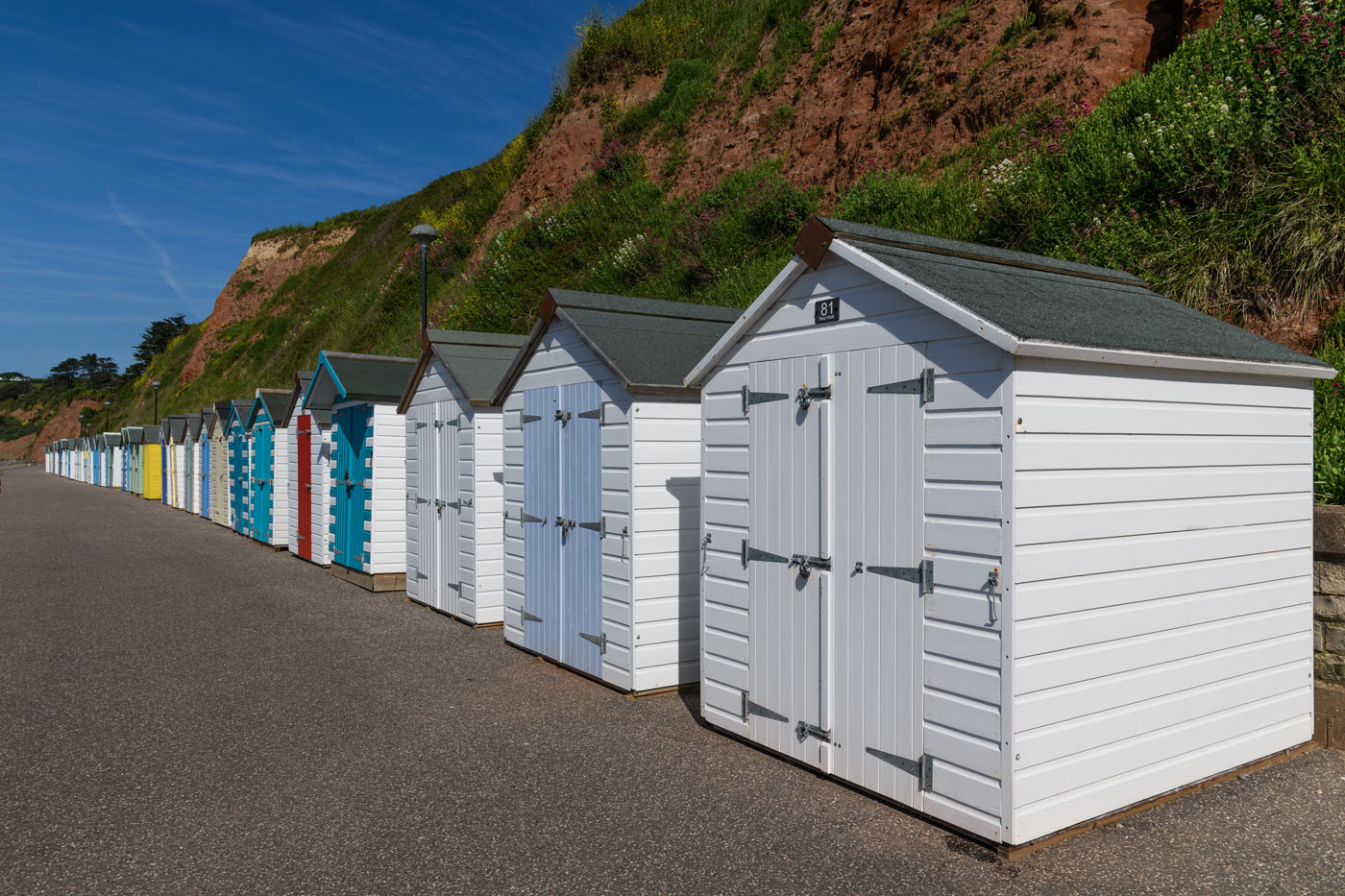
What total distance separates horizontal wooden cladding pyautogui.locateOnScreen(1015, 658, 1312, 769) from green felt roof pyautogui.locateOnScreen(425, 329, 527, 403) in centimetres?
676

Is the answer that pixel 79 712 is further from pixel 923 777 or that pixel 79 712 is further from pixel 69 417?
pixel 69 417

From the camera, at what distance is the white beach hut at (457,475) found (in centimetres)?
1011

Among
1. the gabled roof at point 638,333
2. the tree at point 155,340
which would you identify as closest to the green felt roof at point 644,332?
the gabled roof at point 638,333

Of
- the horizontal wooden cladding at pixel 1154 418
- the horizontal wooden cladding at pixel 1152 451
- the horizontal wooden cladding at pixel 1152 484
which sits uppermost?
the horizontal wooden cladding at pixel 1154 418

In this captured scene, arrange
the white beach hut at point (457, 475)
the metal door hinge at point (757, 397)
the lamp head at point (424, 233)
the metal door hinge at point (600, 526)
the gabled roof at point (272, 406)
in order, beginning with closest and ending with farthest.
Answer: the metal door hinge at point (757, 397)
the metal door hinge at point (600, 526)
the white beach hut at point (457, 475)
the lamp head at point (424, 233)
the gabled roof at point (272, 406)

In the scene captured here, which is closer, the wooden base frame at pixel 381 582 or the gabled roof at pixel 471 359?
the gabled roof at pixel 471 359

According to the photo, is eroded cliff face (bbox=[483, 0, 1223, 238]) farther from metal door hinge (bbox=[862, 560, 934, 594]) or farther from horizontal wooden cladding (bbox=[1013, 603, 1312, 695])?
metal door hinge (bbox=[862, 560, 934, 594])

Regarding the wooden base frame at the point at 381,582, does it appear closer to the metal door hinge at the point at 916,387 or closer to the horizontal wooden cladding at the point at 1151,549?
the metal door hinge at the point at 916,387

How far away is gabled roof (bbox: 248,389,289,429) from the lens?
17906mm

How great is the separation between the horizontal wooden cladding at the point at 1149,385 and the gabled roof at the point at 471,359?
646 centimetres

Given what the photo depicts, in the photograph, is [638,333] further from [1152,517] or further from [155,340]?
[155,340]

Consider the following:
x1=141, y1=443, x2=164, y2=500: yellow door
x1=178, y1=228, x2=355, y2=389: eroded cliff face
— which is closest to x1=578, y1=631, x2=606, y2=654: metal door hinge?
x1=141, y1=443, x2=164, y2=500: yellow door

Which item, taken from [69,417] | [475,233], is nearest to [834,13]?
[475,233]

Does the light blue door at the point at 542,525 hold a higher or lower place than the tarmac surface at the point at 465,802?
higher
